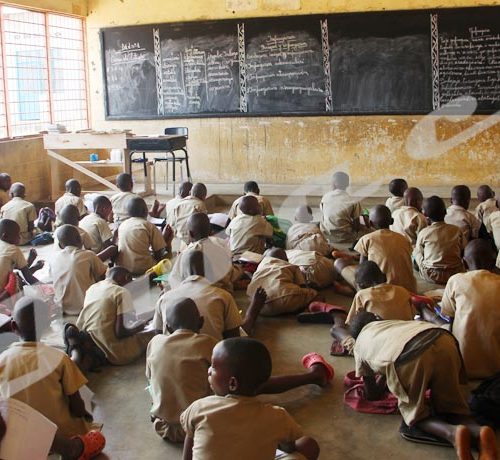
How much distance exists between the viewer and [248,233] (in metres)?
4.61

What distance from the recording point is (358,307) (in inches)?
117

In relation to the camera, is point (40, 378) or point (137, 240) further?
point (137, 240)

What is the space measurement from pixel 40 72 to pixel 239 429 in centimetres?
674

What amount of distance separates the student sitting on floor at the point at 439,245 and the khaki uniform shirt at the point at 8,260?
8.27 feet

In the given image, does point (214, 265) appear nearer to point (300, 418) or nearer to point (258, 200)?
point (258, 200)

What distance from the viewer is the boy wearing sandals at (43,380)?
2188mm

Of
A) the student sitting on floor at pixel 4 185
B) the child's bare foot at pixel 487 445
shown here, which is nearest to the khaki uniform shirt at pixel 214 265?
the child's bare foot at pixel 487 445

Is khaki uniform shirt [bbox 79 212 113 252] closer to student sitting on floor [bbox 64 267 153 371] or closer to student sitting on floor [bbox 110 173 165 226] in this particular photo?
student sitting on floor [bbox 110 173 165 226]

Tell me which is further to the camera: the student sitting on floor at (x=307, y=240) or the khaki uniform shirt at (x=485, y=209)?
the khaki uniform shirt at (x=485, y=209)

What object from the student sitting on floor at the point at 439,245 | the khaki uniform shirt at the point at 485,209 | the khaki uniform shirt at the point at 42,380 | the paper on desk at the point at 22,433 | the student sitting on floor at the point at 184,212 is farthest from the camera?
the student sitting on floor at the point at 184,212

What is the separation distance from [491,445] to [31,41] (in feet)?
22.5

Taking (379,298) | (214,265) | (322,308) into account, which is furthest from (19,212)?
(379,298)

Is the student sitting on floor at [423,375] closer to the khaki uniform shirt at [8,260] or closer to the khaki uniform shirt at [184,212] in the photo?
the khaki uniform shirt at [8,260]

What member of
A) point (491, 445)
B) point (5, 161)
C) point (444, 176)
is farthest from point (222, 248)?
point (444, 176)
